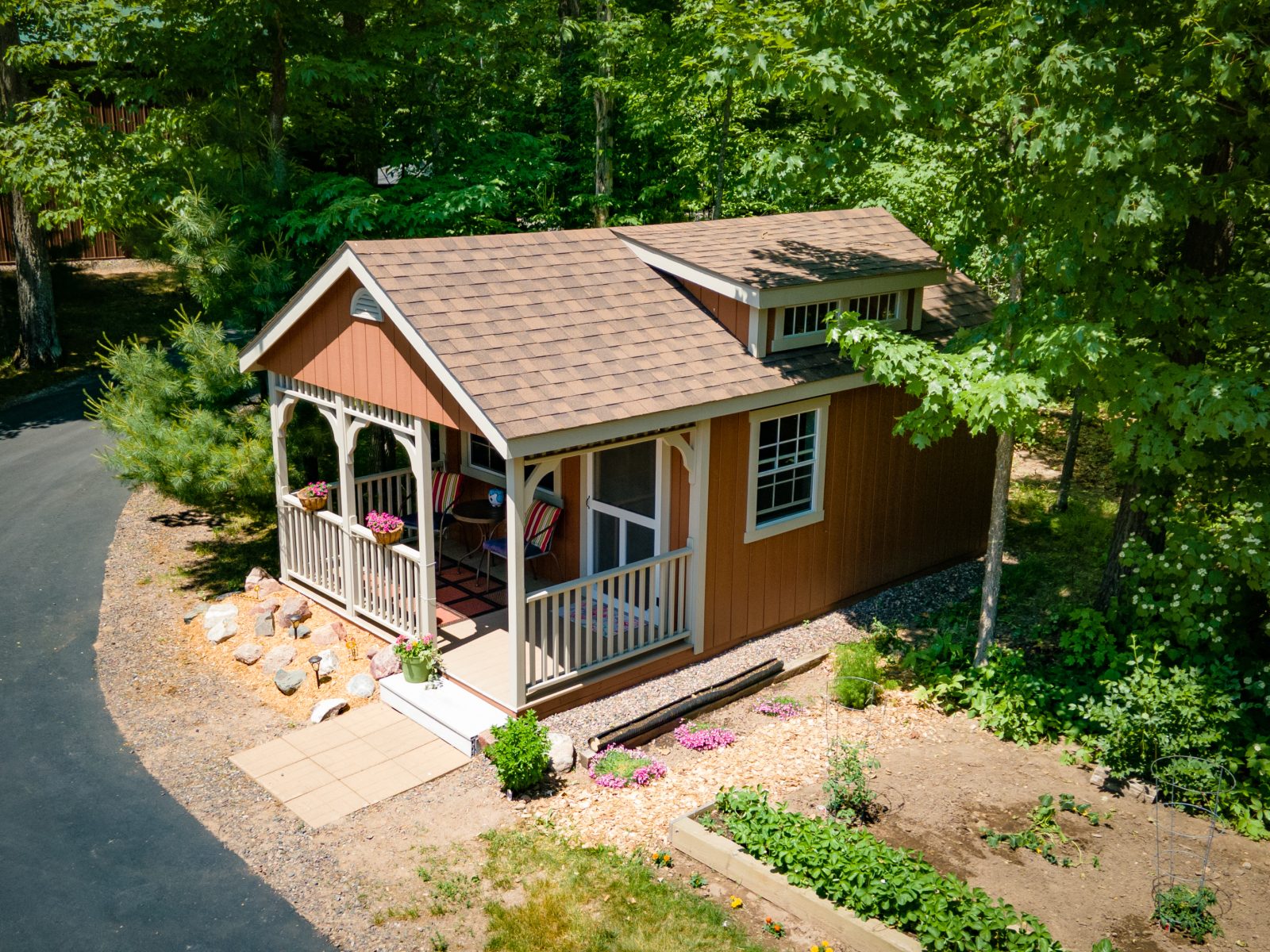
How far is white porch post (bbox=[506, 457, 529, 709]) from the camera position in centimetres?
892

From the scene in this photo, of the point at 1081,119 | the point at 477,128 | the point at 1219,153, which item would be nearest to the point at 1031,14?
the point at 1081,119

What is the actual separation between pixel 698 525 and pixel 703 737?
212 cm

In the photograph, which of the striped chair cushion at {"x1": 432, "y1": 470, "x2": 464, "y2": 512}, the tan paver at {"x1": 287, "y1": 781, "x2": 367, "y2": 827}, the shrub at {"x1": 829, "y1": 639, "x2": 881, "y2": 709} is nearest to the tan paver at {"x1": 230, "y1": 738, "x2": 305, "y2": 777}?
the tan paver at {"x1": 287, "y1": 781, "x2": 367, "y2": 827}

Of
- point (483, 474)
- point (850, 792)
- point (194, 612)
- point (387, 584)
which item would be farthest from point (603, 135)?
point (850, 792)

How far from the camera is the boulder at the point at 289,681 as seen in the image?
1047cm

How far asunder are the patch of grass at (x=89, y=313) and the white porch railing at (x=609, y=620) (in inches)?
605

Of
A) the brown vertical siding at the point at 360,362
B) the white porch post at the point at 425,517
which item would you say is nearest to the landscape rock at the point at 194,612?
the brown vertical siding at the point at 360,362

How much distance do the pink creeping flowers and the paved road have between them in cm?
355

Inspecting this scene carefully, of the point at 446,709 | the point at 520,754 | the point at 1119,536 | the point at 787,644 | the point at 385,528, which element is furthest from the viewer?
the point at 787,644

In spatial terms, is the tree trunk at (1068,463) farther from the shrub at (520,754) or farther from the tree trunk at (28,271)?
the tree trunk at (28,271)

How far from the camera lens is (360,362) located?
34.7 ft

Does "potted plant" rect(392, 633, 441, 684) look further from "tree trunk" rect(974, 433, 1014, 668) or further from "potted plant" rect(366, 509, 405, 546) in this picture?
"tree trunk" rect(974, 433, 1014, 668)

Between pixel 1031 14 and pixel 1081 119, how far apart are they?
1094 mm

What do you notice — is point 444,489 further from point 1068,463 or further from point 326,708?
point 1068,463
